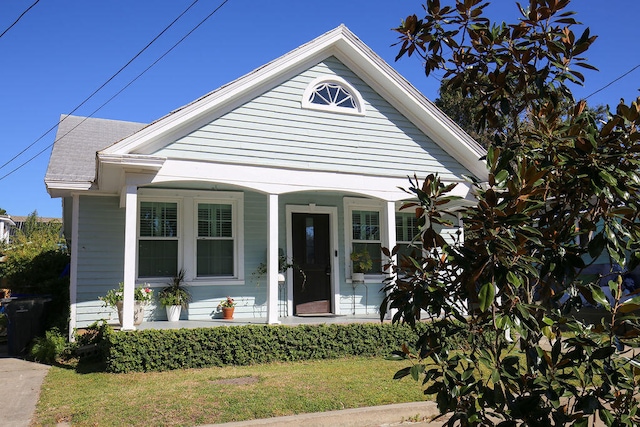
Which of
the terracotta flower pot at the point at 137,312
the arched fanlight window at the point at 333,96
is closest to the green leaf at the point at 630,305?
the terracotta flower pot at the point at 137,312

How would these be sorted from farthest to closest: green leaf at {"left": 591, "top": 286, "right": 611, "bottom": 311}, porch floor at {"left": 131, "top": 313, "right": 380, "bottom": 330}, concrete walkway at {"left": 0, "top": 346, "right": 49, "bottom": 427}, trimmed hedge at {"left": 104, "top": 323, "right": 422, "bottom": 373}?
1. porch floor at {"left": 131, "top": 313, "right": 380, "bottom": 330}
2. trimmed hedge at {"left": 104, "top": 323, "right": 422, "bottom": 373}
3. concrete walkway at {"left": 0, "top": 346, "right": 49, "bottom": 427}
4. green leaf at {"left": 591, "top": 286, "right": 611, "bottom": 311}

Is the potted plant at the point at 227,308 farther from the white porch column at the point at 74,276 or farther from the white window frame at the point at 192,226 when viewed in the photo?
the white porch column at the point at 74,276

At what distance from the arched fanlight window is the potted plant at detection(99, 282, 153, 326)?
4.81 m

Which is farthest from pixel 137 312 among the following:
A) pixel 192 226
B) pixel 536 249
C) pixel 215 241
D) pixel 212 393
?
pixel 536 249

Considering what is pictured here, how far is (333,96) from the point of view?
10953 mm

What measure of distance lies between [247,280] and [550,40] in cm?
911

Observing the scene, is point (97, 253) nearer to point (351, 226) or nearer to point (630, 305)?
point (351, 226)

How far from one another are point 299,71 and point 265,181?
2492 mm

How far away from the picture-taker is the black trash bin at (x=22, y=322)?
1023 cm

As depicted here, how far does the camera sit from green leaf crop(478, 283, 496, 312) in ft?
7.23

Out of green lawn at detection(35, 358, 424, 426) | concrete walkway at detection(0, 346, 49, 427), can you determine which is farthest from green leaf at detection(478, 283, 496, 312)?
concrete walkway at detection(0, 346, 49, 427)

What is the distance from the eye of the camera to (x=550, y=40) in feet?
9.12

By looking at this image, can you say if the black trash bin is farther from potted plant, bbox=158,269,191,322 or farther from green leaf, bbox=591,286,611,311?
green leaf, bbox=591,286,611,311

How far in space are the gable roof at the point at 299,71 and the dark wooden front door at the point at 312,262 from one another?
10.3ft
